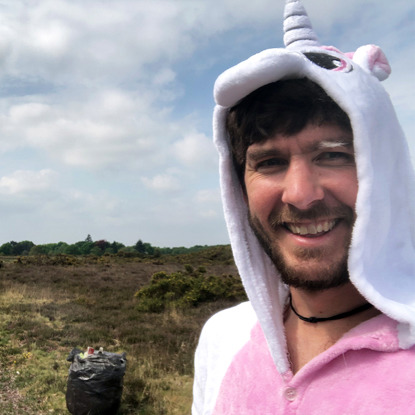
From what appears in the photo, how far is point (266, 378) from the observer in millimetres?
1127

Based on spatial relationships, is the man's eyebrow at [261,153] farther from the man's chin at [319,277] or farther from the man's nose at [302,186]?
the man's chin at [319,277]

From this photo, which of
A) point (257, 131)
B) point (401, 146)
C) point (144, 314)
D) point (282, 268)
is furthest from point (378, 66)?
point (144, 314)

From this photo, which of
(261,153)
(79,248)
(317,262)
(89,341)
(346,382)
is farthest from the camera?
(79,248)

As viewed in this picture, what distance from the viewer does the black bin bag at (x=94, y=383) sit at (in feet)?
15.1

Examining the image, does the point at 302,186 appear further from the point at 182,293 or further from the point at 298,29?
the point at 182,293

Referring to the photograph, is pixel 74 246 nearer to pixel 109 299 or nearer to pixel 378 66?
pixel 109 299

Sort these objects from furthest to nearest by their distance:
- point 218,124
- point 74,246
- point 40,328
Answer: point 74,246 → point 40,328 → point 218,124

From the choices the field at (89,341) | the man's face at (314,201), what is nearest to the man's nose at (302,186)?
the man's face at (314,201)

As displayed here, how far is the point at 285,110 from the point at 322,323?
0.60 meters

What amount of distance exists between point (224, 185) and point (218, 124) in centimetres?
21

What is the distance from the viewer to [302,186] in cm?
102

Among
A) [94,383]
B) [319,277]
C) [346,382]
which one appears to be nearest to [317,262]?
[319,277]

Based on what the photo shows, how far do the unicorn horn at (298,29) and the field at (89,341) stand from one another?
4.91 m

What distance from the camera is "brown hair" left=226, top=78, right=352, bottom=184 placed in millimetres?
1065
